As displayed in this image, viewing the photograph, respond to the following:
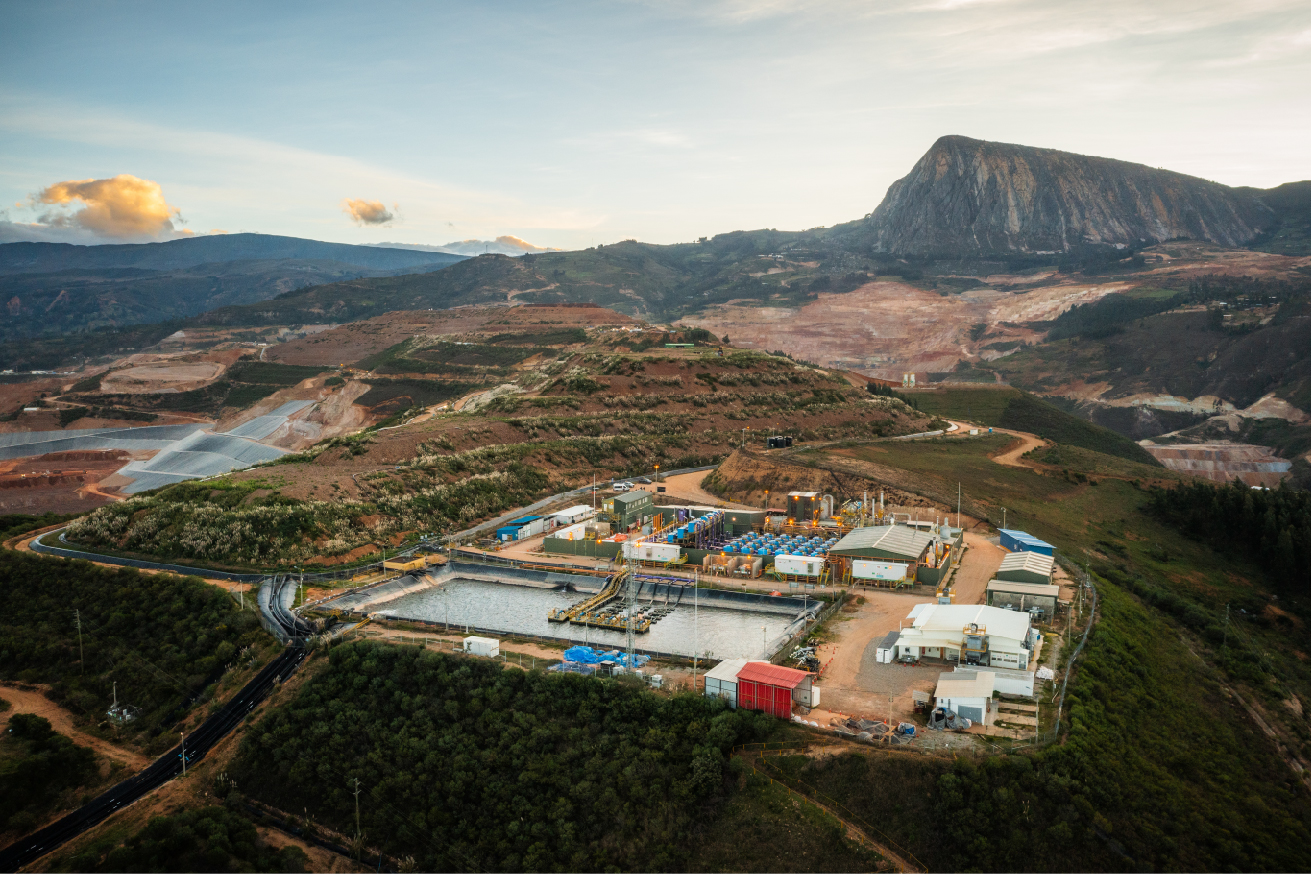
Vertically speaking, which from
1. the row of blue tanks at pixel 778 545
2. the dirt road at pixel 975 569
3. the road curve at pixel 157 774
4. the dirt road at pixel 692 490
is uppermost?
the row of blue tanks at pixel 778 545

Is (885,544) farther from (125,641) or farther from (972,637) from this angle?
(125,641)

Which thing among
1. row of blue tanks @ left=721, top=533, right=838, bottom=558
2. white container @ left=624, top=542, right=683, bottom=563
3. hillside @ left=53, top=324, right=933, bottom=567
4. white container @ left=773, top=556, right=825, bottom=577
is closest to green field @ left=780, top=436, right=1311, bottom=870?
white container @ left=773, top=556, right=825, bottom=577

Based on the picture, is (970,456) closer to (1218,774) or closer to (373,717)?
(1218,774)

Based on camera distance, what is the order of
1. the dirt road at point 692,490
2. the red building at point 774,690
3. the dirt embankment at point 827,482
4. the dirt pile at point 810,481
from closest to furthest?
the red building at point 774,690
the dirt embankment at point 827,482
the dirt pile at point 810,481
the dirt road at point 692,490

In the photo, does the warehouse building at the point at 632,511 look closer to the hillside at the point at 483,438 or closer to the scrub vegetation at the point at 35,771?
the hillside at the point at 483,438

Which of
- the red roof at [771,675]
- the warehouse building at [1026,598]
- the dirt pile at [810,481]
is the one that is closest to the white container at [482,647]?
the red roof at [771,675]

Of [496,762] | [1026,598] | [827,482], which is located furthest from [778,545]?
[496,762]

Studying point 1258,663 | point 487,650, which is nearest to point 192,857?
point 487,650
